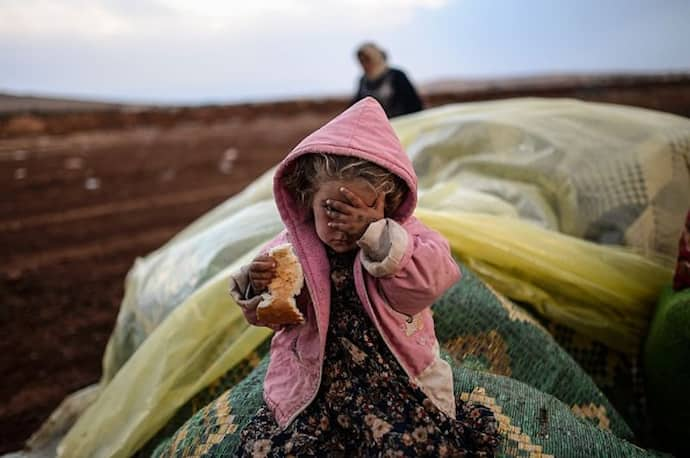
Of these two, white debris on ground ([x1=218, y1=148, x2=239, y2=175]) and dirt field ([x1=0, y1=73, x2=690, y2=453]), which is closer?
dirt field ([x1=0, y1=73, x2=690, y2=453])

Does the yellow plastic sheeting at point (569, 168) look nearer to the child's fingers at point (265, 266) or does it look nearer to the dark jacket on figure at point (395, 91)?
the child's fingers at point (265, 266)

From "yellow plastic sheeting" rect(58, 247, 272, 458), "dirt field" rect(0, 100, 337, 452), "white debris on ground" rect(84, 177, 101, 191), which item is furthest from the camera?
"white debris on ground" rect(84, 177, 101, 191)

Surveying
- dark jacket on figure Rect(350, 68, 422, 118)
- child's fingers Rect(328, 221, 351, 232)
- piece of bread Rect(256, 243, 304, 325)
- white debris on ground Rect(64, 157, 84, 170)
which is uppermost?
child's fingers Rect(328, 221, 351, 232)

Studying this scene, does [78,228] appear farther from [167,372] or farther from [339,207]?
[339,207]

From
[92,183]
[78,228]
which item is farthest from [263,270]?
[92,183]

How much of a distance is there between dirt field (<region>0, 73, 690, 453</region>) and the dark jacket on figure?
200cm

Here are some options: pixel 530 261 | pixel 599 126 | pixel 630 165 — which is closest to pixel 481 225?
pixel 530 261

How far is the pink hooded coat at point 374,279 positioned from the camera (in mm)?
1120

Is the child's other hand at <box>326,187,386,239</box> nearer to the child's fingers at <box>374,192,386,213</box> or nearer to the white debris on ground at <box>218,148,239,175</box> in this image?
the child's fingers at <box>374,192,386,213</box>

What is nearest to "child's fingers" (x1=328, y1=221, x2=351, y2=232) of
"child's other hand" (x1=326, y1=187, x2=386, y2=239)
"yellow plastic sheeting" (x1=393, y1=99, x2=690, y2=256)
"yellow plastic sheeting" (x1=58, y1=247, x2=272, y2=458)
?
"child's other hand" (x1=326, y1=187, x2=386, y2=239)

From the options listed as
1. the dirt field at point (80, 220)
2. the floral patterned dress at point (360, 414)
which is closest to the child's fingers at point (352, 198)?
the floral patterned dress at point (360, 414)

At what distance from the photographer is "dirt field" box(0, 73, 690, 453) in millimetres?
2699

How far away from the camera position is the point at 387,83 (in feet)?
12.9

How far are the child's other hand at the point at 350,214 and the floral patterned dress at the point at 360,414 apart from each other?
0.13 metres
